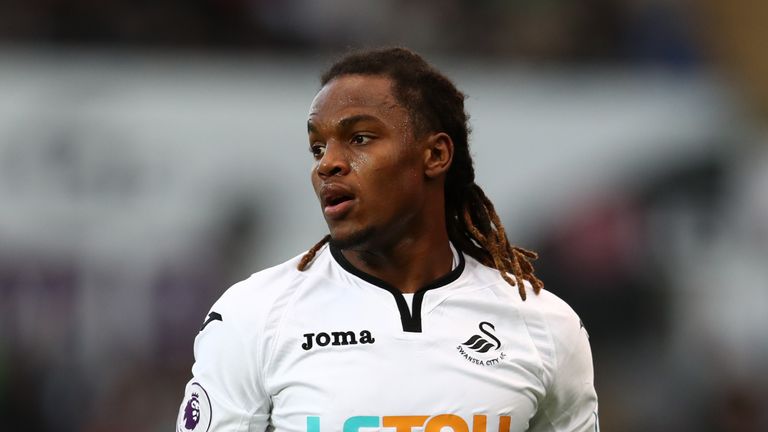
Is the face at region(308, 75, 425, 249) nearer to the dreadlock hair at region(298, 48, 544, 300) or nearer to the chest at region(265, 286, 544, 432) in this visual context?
the dreadlock hair at region(298, 48, 544, 300)

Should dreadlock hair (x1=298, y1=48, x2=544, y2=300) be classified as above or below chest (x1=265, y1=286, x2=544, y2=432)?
above

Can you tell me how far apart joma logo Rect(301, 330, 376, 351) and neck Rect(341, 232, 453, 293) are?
225mm

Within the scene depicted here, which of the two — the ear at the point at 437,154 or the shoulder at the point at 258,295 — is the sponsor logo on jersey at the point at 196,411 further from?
the ear at the point at 437,154

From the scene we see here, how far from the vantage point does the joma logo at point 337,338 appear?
139 inches

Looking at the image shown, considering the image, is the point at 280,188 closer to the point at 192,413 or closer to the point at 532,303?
the point at 532,303

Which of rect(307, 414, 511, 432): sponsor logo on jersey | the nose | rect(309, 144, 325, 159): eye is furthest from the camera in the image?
rect(309, 144, 325, 159): eye

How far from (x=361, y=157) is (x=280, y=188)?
578 cm

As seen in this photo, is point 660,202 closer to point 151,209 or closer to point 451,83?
point 151,209

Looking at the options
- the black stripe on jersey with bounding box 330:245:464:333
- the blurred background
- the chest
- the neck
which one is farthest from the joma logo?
the blurred background

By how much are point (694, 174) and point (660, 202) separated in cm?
33

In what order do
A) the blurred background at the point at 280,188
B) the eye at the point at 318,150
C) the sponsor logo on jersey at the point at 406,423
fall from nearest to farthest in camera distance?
the sponsor logo on jersey at the point at 406,423, the eye at the point at 318,150, the blurred background at the point at 280,188

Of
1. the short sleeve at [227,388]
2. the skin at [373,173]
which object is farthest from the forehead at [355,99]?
the short sleeve at [227,388]

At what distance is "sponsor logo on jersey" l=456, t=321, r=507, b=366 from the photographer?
3.60 metres

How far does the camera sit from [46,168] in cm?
912
